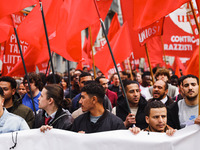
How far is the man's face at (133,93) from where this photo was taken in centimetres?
439

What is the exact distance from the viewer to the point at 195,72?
6.36 m

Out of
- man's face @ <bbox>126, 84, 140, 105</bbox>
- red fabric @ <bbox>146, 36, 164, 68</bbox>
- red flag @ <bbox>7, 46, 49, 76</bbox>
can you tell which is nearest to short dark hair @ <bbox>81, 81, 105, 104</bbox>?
man's face @ <bbox>126, 84, 140, 105</bbox>

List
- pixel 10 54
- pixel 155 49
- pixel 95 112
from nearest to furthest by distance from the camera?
pixel 95 112, pixel 10 54, pixel 155 49

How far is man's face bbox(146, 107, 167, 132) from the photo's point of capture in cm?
332

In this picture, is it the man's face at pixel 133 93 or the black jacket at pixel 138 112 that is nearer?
the black jacket at pixel 138 112

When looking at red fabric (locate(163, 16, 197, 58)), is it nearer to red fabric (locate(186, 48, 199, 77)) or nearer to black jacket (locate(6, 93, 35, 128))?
red fabric (locate(186, 48, 199, 77))

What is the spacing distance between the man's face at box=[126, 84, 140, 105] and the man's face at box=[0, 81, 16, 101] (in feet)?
5.10

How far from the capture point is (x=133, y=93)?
446 cm

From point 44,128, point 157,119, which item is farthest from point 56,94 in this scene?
point 157,119

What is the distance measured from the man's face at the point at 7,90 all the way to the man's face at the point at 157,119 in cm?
190

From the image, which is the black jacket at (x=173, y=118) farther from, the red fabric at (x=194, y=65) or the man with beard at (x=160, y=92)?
the red fabric at (x=194, y=65)

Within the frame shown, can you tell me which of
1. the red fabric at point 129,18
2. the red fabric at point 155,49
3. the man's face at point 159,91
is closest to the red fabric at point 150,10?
the man's face at point 159,91

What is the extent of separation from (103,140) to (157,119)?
633mm

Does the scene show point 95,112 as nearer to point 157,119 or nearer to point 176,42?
point 157,119
